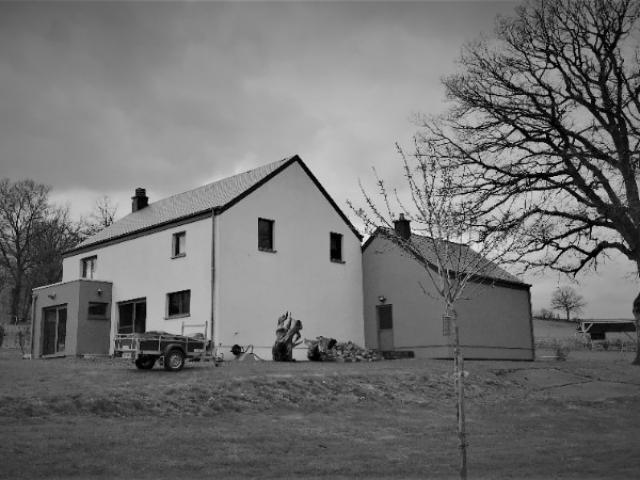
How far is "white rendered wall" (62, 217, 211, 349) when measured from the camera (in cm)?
2808

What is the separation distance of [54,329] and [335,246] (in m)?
14.3

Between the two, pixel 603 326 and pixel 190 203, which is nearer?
pixel 190 203

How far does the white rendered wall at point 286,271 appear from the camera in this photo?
27.9 m

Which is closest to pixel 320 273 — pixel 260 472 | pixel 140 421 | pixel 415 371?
pixel 415 371

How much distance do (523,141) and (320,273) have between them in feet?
37.1

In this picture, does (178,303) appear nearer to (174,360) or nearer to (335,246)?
(174,360)

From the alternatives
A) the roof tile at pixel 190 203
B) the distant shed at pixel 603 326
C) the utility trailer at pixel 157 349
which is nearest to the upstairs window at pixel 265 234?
the roof tile at pixel 190 203

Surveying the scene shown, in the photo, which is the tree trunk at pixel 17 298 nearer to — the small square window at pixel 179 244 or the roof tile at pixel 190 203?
the roof tile at pixel 190 203

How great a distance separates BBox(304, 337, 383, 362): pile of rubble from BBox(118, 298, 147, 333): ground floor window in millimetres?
7793

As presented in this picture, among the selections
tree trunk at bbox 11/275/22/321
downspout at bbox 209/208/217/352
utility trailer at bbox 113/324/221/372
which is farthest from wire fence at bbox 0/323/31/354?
utility trailer at bbox 113/324/221/372

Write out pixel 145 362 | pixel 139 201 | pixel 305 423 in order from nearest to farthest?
1. pixel 305 423
2. pixel 145 362
3. pixel 139 201

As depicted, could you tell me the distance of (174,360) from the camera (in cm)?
2195

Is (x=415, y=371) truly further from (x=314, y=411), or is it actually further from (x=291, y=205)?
(x=291, y=205)

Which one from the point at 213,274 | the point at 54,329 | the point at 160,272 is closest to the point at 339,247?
the point at 213,274
